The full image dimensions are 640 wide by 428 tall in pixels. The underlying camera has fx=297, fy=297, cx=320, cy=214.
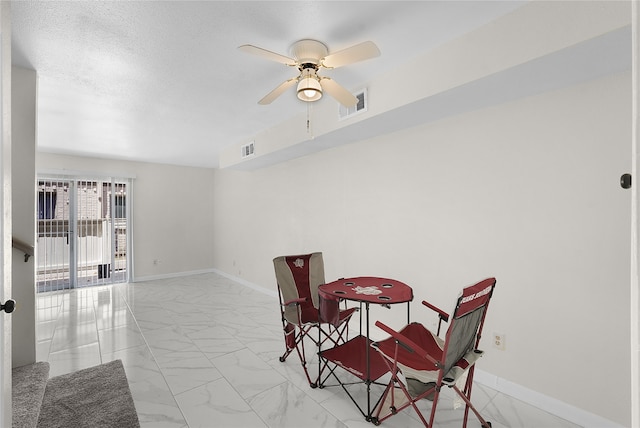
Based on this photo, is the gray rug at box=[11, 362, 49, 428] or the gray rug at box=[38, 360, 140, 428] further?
the gray rug at box=[38, 360, 140, 428]

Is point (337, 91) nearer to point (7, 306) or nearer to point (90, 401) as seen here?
point (7, 306)

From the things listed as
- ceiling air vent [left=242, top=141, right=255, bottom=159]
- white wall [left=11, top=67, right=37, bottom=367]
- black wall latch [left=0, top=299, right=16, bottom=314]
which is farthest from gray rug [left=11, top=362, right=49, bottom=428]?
ceiling air vent [left=242, top=141, right=255, bottom=159]

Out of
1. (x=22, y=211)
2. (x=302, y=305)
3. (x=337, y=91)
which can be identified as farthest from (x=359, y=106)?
(x=22, y=211)

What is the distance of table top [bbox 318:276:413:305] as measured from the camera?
229cm

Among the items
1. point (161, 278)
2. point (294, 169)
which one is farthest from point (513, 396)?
point (161, 278)

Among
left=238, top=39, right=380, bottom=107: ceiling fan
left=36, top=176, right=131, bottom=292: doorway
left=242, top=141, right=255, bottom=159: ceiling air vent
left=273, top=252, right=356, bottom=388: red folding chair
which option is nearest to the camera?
left=238, top=39, right=380, bottom=107: ceiling fan

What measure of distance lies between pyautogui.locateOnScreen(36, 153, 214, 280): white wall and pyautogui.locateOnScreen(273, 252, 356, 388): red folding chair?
5165mm

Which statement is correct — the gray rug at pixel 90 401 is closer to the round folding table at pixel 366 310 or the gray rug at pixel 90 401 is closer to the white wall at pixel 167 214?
the round folding table at pixel 366 310

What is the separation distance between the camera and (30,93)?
8.57 ft

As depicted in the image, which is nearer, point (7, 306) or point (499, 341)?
point (7, 306)

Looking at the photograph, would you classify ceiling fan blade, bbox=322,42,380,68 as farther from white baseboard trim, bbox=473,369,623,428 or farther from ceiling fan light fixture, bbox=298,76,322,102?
white baseboard trim, bbox=473,369,623,428

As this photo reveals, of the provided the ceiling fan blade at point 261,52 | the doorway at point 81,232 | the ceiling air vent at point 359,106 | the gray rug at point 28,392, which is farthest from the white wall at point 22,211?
the doorway at point 81,232

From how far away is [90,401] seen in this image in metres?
2.37

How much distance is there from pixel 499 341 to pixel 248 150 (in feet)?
13.9
